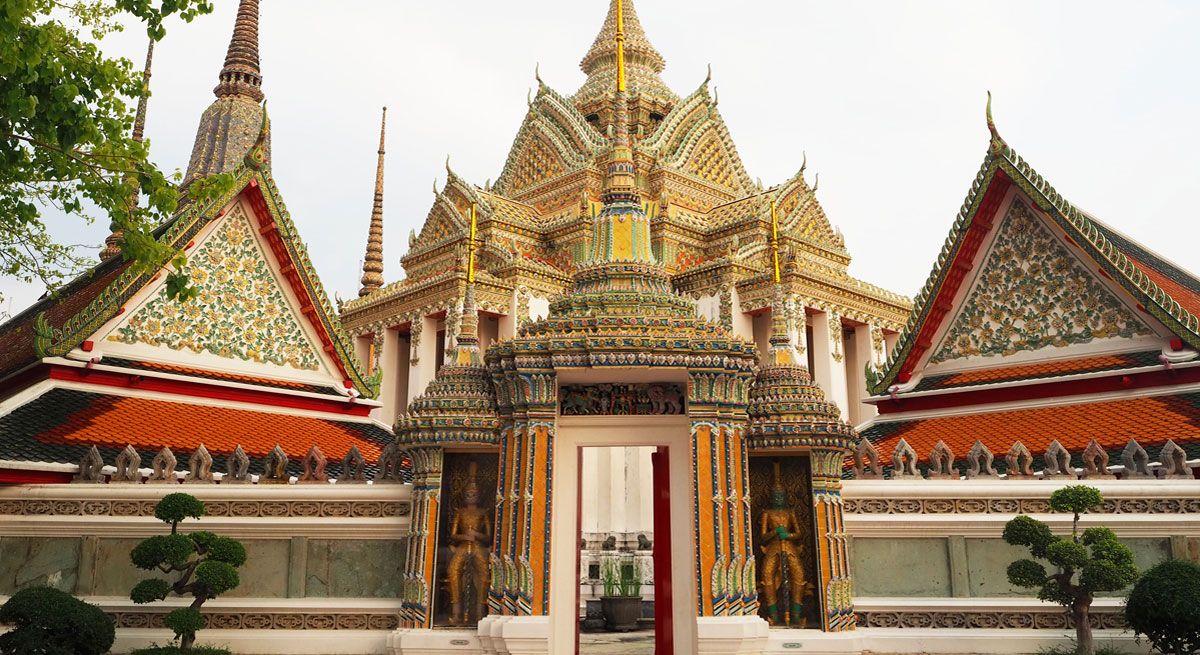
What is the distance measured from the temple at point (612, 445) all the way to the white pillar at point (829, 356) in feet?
20.2

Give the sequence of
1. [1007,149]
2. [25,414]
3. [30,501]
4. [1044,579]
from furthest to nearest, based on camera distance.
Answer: [1007,149] → [25,414] → [30,501] → [1044,579]

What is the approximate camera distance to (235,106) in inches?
778

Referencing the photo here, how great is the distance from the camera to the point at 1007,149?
467 inches

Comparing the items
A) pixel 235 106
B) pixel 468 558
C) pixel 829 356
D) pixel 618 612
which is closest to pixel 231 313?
pixel 468 558

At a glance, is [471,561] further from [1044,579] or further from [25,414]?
[25,414]

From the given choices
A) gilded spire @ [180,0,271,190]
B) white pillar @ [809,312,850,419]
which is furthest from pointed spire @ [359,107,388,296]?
white pillar @ [809,312,850,419]

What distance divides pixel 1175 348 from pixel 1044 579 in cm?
462

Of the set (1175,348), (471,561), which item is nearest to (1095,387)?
(1175,348)

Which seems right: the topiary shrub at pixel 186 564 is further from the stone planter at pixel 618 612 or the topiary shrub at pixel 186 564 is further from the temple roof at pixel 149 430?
the stone planter at pixel 618 612

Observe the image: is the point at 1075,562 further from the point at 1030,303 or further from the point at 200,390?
the point at 200,390

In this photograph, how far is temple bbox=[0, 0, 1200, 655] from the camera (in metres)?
7.38

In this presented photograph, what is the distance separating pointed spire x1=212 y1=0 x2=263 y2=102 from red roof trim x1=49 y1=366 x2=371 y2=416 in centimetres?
1002

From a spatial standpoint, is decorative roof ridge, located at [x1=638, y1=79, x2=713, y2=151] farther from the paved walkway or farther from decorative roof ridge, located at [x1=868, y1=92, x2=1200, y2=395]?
the paved walkway

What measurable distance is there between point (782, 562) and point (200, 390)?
25.2 feet
